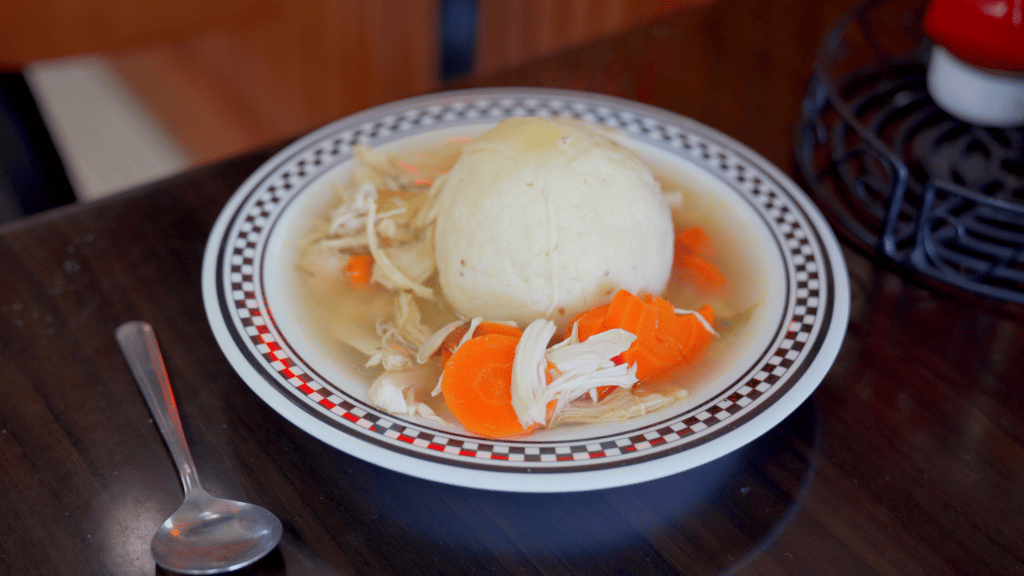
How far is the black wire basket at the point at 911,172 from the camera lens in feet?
3.27

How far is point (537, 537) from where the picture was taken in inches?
28.9

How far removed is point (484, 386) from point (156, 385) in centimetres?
36

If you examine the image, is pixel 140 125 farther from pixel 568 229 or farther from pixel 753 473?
pixel 753 473

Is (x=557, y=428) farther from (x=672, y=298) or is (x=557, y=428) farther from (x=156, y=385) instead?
(x=156, y=385)

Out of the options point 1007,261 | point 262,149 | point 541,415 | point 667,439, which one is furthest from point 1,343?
point 1007,261

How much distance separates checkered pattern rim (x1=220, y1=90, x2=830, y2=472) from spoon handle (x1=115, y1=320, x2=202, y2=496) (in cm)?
12

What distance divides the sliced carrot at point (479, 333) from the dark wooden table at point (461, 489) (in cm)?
15

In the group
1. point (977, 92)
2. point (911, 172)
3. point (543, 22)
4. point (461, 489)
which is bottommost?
point (543, 22)

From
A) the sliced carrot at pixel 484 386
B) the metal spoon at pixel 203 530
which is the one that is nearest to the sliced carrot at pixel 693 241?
the sliced carrot at pixel 484 386

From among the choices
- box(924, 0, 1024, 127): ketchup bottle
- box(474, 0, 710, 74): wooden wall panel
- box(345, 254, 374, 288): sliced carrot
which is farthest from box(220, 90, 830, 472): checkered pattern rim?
box(474, 0, 710, 74): wooden wall panel

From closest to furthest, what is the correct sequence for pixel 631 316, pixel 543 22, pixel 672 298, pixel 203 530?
pixel 203 530 → pixel 631 316 → pixel 672 298 → pixel 543 22

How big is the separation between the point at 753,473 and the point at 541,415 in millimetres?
230

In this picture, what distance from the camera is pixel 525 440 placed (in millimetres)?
737

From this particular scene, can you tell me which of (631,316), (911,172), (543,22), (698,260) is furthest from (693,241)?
(543,22)
